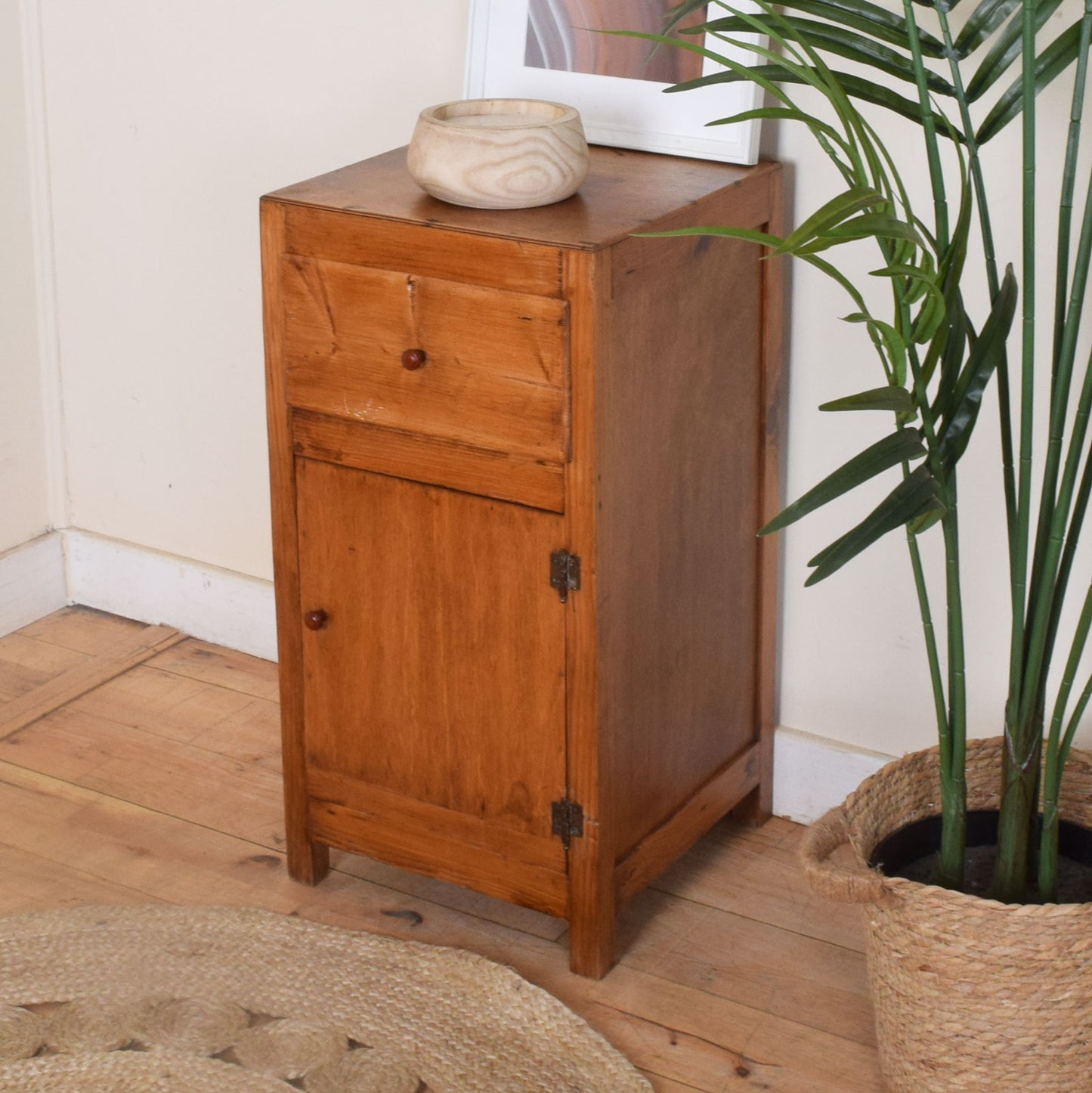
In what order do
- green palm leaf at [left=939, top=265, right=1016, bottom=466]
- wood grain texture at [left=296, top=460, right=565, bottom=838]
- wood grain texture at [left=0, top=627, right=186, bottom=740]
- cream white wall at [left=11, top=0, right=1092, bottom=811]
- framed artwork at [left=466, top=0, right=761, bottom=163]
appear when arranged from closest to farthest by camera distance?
green palm leaf at [left=939, top=265, right=1016, bottom=466] → wood grain texture at [left=296, top=460, right=565, bottom=838] → framed artwork at [left=466, top=0, right=761, bottom=163] → cream white wall at [left=11, top=0, right=1092, bottom=811] → wood grain texture at [left=0, top=627, right=186, bottom=740]

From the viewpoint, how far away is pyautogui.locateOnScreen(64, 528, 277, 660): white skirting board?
2543 millimetres

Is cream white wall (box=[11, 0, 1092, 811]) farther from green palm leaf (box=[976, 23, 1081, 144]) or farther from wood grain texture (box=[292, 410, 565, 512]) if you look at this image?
wood grain texture (box=[292, 410, 565, 512])

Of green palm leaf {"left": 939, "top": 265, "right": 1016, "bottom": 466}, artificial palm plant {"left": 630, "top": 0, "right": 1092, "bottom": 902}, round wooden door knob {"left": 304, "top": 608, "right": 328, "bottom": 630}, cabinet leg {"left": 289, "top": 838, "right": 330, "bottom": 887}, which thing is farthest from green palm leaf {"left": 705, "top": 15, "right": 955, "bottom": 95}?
cabinet leg {"left": 289, "top": 838, "right": 330, "bottom": 887}

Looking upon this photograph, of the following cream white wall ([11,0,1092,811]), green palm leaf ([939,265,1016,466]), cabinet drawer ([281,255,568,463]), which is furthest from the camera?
cream white wall ([11,0,1092,811])

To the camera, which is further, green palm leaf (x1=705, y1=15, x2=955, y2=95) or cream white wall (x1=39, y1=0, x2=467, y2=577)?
cream white wall (x1=39, y1=0, x2=467, y2=577)

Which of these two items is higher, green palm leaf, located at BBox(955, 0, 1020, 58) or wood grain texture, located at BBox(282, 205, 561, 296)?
green palm leaf, located at BBox(955, 0, 1020, 58)

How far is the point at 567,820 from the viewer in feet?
5.74

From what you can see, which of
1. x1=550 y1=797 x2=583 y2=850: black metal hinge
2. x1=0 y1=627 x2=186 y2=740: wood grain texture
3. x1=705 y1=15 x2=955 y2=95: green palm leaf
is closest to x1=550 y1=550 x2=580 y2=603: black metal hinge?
x1=550 y1=797 x2=583 y2=850: black metal hinge

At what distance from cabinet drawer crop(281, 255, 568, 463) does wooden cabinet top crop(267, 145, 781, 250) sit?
0.06 meters

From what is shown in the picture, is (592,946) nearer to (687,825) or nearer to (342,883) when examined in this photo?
(687,825)

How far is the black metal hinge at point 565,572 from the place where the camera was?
5.42 feet

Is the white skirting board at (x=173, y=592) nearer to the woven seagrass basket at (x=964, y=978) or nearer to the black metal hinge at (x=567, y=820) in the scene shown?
the black metal hinge at (x=567, y=820)

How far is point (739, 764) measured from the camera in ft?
6.68

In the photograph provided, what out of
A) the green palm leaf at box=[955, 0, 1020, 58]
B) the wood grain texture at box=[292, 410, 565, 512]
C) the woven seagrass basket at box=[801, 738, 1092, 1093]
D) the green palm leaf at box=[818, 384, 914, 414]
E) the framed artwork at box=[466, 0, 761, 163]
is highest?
the green palm leaf at box=[955, 0, 1020, 58]
